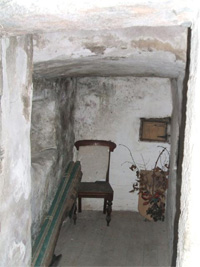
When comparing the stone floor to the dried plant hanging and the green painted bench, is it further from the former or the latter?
the green painted bench

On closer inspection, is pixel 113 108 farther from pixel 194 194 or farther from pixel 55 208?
pixel 194 194

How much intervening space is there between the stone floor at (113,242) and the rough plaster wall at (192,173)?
2.59 metres

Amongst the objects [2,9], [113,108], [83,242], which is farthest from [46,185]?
[2,9]

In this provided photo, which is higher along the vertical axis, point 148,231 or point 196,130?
point 196,130

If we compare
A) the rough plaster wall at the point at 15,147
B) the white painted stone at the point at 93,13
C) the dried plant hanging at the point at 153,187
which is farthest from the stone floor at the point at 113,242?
the white painted stone at the point at 93,13

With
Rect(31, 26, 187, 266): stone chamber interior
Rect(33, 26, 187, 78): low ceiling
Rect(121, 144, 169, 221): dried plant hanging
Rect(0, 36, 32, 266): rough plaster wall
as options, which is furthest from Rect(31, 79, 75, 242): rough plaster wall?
Rect(121, 144, 169, 221): dried plant hanging

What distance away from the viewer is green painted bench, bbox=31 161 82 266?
2631 millimetres

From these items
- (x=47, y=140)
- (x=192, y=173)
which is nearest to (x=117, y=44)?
(x=192, y=173)

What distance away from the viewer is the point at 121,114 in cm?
455

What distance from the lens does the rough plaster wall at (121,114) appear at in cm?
444

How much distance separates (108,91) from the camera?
453 centimetres

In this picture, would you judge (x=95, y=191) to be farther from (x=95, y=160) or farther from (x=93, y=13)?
(x=93, y=13)

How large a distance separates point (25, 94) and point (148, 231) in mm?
2943

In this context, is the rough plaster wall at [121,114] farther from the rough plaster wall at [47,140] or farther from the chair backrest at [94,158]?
the rough plaster wall at [47,140]
